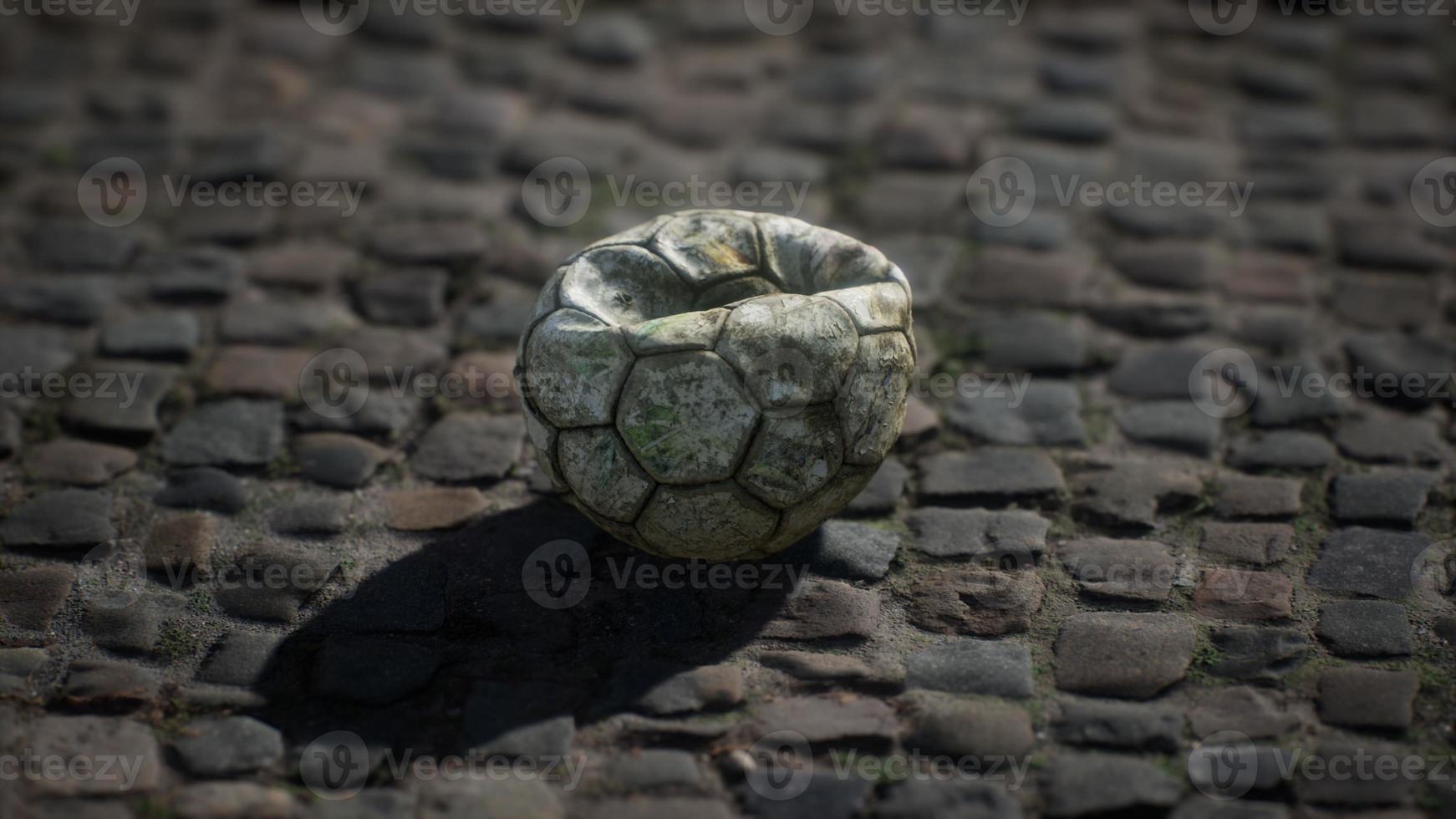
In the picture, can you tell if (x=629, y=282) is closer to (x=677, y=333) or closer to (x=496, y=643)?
(x=677, y=333)

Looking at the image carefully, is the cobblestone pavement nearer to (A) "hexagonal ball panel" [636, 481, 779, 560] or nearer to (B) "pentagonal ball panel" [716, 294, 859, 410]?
(A) "hexagonal ball panel" [636, 481, 779, 560]

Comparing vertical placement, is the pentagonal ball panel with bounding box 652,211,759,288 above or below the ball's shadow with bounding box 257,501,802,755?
above

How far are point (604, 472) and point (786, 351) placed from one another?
57 centimetres

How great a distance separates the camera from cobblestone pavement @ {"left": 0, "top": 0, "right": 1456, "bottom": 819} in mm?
3131

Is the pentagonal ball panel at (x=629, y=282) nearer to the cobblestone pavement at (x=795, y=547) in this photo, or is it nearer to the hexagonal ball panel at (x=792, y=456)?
the hexagonal ball panel at (x=792, y=456)

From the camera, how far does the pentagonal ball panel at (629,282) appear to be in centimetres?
349

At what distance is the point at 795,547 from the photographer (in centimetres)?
380

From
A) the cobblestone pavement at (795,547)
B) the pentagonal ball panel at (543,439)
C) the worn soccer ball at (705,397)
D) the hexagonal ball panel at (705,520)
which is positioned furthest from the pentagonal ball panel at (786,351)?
the cobblestone pavement at (795,547)

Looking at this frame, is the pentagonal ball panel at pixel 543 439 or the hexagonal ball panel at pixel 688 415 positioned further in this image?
the pentagonal ball panel at pixel 543 439

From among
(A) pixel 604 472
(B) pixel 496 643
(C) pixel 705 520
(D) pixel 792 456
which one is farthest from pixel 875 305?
(B) pixel 496 643

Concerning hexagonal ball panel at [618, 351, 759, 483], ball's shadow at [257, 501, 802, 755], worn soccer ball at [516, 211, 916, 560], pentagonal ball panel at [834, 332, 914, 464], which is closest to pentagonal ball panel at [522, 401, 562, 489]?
worn soccer ball at [516, 211, 916, 560]

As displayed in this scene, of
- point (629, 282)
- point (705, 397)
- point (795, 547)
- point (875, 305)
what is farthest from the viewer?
point (795, 547)

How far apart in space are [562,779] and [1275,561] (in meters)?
2.16

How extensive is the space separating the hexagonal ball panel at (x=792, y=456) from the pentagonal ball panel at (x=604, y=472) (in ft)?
0.91
